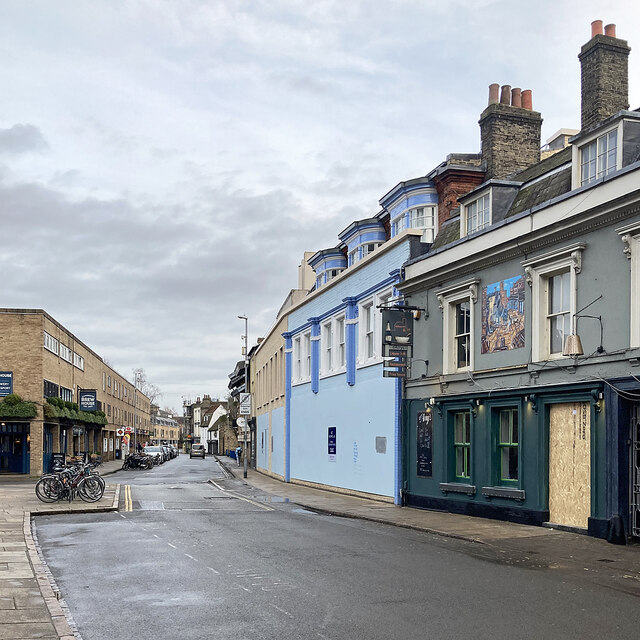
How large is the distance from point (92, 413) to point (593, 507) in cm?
5352

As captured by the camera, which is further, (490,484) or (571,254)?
(490,484)

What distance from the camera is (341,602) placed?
9.40 metres

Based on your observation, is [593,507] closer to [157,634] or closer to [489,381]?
[489,381]

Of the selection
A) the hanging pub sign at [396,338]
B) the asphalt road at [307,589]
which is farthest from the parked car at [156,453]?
the asphalt road at [307,589]

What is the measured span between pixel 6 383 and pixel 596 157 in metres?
36.8

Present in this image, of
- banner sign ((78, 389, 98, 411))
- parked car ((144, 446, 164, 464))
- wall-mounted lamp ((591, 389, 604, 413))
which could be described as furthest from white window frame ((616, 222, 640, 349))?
parked car ((144, 446, 164, 464))

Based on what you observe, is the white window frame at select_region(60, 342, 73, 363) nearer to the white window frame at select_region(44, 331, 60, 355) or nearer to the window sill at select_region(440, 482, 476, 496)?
the white window frame at select_region(44, 331, 60, 355)

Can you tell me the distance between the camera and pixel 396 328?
75.8ft

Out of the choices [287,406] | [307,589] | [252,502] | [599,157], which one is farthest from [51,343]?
[307,589]

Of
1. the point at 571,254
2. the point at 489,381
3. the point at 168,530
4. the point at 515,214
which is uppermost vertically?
the point at 515,214

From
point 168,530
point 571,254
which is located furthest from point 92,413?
point 571,254

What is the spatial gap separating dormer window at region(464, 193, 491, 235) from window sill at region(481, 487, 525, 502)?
649 cm

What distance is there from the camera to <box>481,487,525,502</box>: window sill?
1794 cm

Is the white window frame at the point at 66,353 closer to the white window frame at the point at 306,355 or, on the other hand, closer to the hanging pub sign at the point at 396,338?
the white window frame at the point at 306,355
